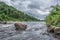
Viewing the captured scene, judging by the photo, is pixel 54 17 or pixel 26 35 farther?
pixel 54 17

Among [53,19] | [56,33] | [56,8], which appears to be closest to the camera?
[56,33]

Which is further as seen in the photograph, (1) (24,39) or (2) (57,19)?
(2) (57,19)

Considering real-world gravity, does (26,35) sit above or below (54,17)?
below

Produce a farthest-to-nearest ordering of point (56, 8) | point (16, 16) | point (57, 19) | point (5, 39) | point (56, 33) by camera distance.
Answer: point (16, 16)
point (56, 8)
point (57, 19)
point (56, 33)
point (5, 39)

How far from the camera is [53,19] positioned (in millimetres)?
67375

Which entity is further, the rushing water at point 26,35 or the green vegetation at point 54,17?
the green vegetation at point 54,17

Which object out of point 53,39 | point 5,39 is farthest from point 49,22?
point 5,39

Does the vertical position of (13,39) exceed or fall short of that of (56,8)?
it falls short

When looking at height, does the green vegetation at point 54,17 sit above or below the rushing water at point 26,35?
above

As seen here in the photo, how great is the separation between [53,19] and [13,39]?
2934 centimetres

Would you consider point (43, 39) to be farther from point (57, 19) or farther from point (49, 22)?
point (49, 22)

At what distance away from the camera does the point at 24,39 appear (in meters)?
41.9

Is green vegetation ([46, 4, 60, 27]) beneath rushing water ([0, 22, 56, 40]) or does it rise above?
above

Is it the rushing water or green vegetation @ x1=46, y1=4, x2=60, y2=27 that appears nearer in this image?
the rushing water
